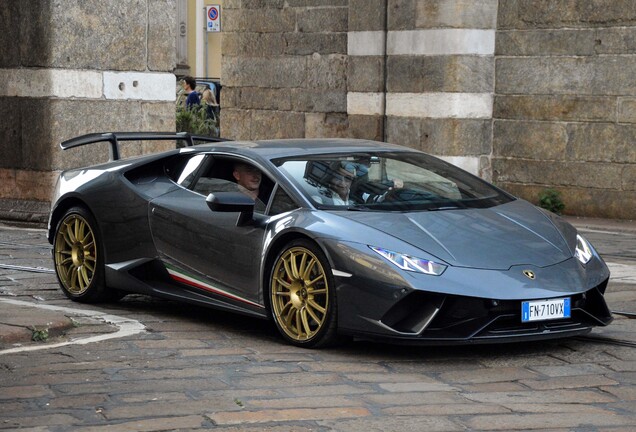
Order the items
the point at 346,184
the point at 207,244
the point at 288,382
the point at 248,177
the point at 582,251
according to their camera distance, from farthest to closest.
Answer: the point at 248,177 < the point at 207,244 < the point at 346,184 < the point at 582,251 < the point at 288,382

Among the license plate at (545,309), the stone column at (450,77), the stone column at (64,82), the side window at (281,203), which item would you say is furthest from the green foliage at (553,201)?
the license plate at (545,309)

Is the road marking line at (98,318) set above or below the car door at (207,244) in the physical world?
below

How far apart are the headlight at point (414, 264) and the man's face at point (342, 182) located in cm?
80

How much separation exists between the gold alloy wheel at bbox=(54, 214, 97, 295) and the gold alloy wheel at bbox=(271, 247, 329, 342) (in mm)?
1943

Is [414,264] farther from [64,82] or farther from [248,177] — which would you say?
[64,82]

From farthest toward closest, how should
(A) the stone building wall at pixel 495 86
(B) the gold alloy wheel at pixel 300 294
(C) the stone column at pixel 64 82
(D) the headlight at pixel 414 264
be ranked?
(A) the stone building wall at pixel 495 86 → (C) the stone column at pixel 64 82 → (B) the gold alloy wheel at pixel 300 294 → (D) the headlight at pixel 414 264

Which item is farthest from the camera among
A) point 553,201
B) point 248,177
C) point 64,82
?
point 553,201

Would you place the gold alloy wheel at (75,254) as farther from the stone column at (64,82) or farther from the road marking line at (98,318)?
the stone column at (64,82)

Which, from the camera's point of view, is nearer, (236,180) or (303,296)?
(303,296)

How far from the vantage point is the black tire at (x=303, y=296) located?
736cm

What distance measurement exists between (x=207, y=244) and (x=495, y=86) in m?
Result: 8.75

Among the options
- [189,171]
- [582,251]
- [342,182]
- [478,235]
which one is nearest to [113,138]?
[189,171]

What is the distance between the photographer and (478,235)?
754 centimetres

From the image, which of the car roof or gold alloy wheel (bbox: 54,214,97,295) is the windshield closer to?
the car roof
